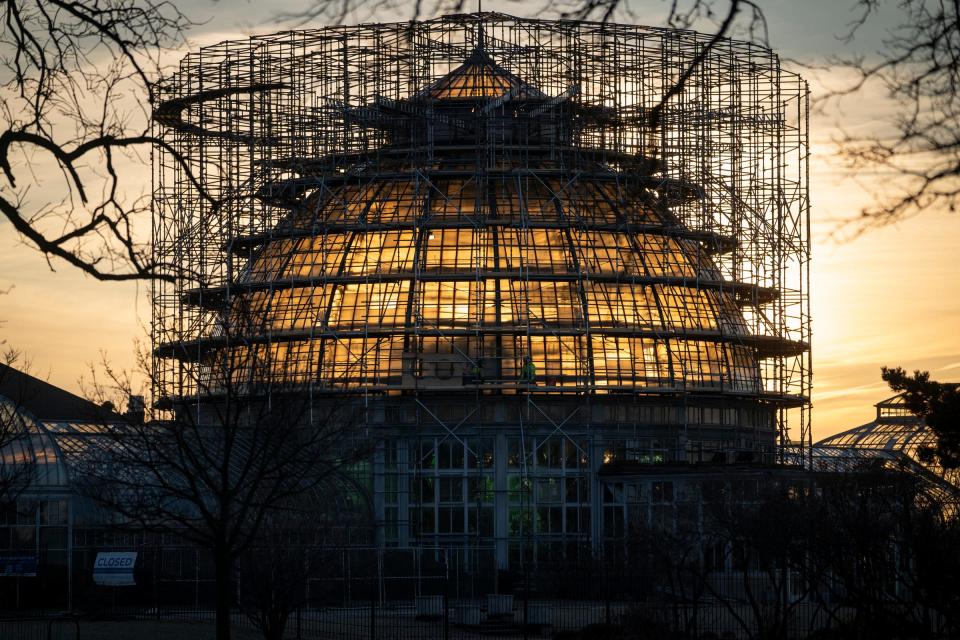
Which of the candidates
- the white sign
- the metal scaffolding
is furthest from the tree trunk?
the metal scaffolding

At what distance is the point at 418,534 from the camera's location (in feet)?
202

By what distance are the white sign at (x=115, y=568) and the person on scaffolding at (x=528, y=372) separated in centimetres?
1764

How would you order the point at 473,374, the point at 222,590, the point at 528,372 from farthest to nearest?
the point at 473,374 → the point at 528,372 → the point at 222,590

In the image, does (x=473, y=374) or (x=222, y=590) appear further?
(x=473, y=374)

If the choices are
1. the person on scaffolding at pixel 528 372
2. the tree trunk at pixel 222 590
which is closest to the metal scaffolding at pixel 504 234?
the person on scaffolding at pixel 528 372

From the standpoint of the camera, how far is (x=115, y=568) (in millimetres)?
49312

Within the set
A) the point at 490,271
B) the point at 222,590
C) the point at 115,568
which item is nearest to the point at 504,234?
the point at 490,271

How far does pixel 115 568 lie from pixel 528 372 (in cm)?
1886

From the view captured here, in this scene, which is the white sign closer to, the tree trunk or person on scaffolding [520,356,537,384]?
person on scaffolding [520,356,537,384]

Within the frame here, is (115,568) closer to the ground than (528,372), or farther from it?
closer to the ground

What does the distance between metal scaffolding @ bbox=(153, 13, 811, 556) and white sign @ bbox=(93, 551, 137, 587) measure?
13.4 m

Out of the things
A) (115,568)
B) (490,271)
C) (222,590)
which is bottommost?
(222,590)

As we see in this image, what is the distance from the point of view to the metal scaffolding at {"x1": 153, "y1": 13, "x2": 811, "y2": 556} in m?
63.5

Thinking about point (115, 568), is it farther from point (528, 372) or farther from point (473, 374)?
point (528, 372)
